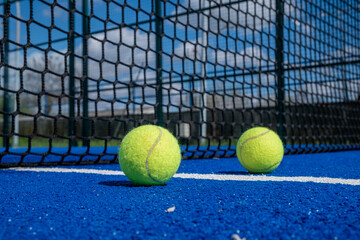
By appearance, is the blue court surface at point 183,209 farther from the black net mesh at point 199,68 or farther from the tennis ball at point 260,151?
the black net mesh at point 199,68

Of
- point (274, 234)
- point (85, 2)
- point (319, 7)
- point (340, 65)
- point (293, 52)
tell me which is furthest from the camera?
point (85, 2)

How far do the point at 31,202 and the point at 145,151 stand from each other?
44cm

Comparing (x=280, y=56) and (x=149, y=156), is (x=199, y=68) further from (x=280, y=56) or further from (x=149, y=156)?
(x=149, y=156)

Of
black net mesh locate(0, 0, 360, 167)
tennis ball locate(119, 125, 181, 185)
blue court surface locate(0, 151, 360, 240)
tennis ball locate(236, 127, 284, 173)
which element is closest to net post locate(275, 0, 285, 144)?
black net mesh locate(0, 0, 360, 167)

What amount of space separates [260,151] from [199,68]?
503cm

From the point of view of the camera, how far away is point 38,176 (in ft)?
6.21

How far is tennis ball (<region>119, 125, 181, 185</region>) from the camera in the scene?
55.4 inches

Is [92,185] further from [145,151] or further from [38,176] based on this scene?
[38,176]

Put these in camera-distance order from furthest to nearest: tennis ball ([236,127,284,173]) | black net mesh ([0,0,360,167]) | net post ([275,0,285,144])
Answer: net post ([275,0,285,144]) → black net mesh ([0,0,360,167]) → tennis ball ([236,127,284,173])

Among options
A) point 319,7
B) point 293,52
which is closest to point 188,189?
point 293,52

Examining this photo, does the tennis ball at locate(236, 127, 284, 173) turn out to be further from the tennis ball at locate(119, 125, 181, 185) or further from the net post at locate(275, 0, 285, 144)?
the net post at locate(275, 0, 285, 144)

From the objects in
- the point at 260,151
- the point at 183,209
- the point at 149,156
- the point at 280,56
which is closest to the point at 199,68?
the point at 280,56

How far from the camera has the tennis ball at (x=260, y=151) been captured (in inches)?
75.0

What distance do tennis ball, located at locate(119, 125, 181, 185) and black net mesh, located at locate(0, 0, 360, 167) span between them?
94 cm
